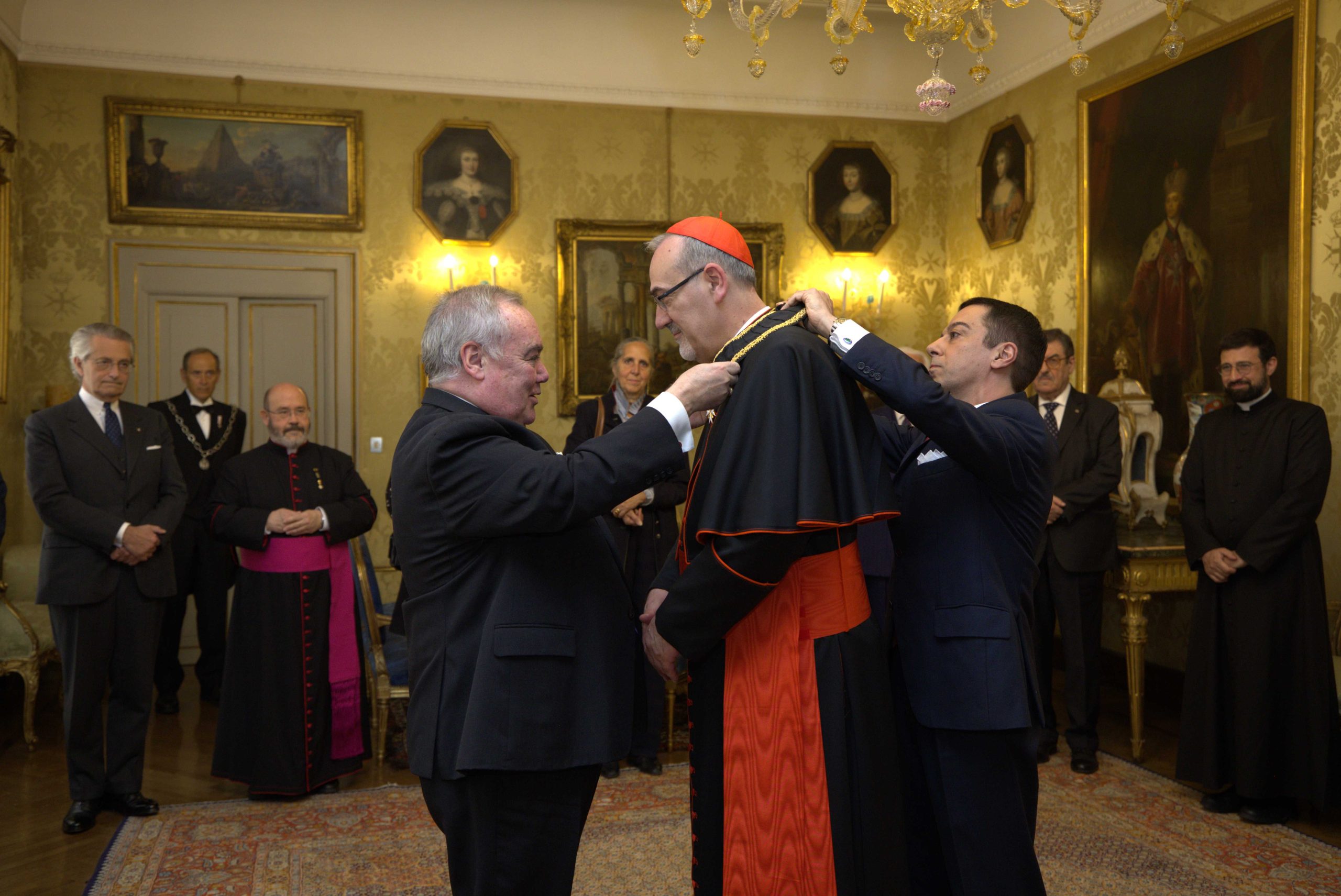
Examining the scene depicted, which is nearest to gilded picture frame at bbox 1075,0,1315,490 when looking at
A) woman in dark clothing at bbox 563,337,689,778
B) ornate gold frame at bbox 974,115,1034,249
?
ornate gold frame at bbox 974,115,1034,249

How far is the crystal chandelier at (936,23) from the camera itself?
385 centimetres

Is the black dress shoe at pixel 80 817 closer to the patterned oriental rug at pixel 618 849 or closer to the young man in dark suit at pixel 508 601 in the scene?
the patterned oriental rug at pixel 618 849

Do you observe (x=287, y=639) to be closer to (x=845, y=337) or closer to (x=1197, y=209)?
(x=845, y=337)

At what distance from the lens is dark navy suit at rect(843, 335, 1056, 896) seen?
242 centimetres

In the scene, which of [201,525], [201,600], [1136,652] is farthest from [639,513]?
[201,600]

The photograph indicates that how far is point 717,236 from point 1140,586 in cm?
371

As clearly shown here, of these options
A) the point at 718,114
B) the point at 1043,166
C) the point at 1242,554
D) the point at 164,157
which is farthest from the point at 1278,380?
the point at 164,157

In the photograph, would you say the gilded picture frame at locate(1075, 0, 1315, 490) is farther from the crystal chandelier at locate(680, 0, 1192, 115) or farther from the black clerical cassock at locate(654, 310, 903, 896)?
the black clerical cassock at locate(654, 310, 903, 896)

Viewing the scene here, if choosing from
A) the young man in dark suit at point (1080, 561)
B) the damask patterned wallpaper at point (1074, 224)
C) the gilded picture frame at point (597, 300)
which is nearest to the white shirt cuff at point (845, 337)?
the young man in dark suit at point (1080, 561)

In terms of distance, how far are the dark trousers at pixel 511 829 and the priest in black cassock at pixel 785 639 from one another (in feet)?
1.03

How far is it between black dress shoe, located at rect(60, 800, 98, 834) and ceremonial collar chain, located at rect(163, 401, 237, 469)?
8.75ft

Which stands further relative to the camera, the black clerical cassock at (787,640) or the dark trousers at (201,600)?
the dark trousers at (201,600)

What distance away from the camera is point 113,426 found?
448 centimetres

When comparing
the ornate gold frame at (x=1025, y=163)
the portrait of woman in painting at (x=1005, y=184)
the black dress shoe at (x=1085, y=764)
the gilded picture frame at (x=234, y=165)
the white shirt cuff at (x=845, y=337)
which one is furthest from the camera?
the portrait of woman in painting at (x=1005, y=184)
